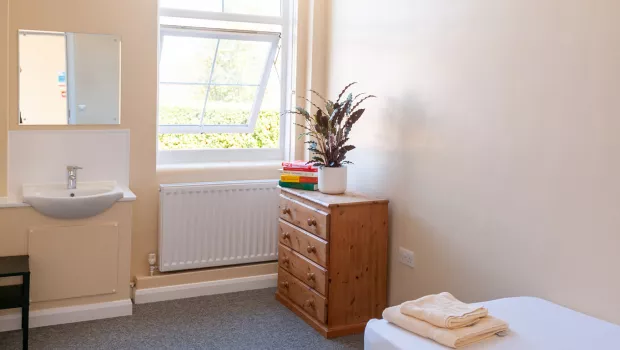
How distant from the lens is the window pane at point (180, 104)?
4520 millimetres

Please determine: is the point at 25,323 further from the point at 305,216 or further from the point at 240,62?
the point at 240,62

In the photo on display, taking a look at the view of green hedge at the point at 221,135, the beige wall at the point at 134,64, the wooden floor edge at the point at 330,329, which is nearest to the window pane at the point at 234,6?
the beige wall at the point at 134,64

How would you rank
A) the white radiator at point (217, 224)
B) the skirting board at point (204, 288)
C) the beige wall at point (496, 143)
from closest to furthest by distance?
the beige wall at point (496, 143)
the skirting board at point (204, 288)
the white radiator at point (217, 224)

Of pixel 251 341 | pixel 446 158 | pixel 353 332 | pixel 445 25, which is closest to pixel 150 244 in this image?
pixel 251 341

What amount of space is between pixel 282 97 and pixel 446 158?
1720 mm

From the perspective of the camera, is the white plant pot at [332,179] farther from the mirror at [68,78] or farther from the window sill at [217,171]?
the mirror at [68,78]

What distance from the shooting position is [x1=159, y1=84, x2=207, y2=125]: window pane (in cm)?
452

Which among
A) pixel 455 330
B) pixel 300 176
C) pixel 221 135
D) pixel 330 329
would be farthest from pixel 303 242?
pixel 455 330

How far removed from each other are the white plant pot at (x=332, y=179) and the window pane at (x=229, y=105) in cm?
110

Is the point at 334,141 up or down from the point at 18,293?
up

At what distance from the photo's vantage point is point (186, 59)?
4.51m

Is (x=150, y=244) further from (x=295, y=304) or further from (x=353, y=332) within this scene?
(x=353, y=332)

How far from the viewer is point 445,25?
3459 millimetres

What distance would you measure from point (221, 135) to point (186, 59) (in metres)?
0.61
